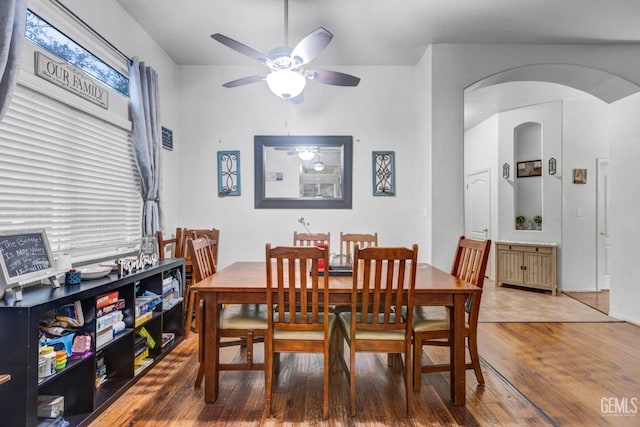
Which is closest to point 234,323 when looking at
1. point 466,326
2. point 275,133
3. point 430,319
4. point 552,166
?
point 430,319

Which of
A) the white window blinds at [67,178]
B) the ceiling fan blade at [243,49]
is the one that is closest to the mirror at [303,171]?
the white window blinds at [67,178]

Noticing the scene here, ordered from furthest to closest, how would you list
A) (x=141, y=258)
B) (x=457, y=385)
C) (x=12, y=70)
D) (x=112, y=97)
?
(x=112, y=97) → (x=141, y=258) → (x=457, y=385) → (x=12, y=70)

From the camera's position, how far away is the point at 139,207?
3223 mm

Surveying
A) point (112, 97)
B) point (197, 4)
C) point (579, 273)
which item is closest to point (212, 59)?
point (197, 4)

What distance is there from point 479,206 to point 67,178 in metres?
6.17

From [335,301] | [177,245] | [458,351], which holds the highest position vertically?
[177,245]

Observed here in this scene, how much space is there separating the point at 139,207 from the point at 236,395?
204 centimetres

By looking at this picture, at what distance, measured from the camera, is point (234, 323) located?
2.14 m

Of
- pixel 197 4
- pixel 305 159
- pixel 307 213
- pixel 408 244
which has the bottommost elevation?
pixel 408 244

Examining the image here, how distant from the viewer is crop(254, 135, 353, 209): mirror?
4.08 metres

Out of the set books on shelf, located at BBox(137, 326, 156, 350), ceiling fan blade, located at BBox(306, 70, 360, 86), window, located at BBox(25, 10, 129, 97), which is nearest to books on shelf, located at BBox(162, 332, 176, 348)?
books on shelf, located at BBox(137, 326, 156, 350)

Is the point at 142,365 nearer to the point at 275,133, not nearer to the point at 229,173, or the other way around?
the point at 229,173

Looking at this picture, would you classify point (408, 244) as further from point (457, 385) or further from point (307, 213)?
point (457, 385)

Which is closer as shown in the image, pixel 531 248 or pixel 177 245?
pixel 177 245
